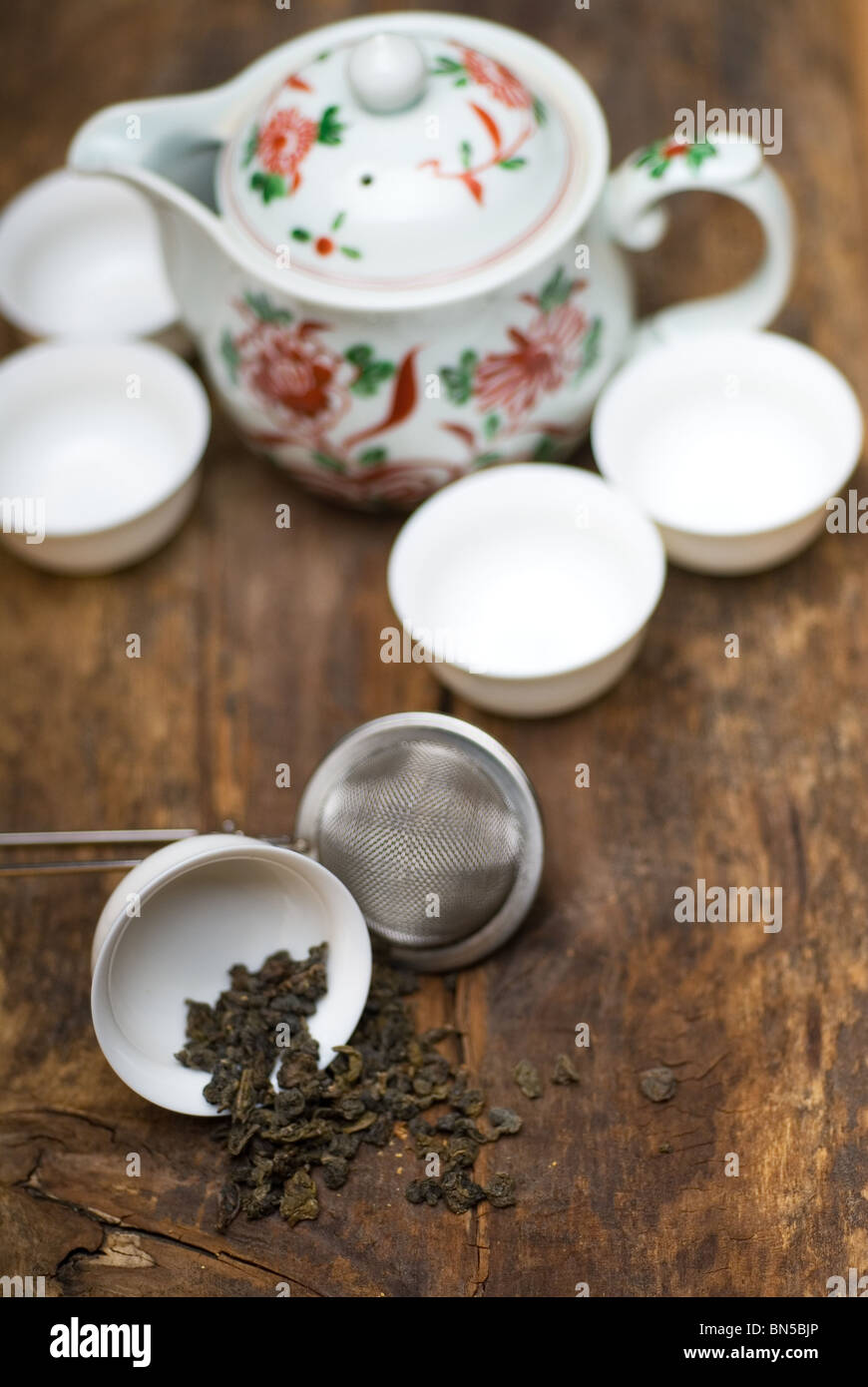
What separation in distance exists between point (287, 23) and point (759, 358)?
0.94 metres

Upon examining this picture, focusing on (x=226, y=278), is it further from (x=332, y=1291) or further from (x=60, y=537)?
(x=332, y=1291)

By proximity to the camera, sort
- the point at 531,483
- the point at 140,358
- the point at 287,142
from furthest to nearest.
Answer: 1. the point at 140,358
2. the point at 531,483
3. the point at 287,142

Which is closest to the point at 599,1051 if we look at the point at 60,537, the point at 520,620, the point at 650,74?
the point at 520,620

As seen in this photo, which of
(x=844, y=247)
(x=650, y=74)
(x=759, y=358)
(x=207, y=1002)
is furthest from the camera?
(x=650, y=74)

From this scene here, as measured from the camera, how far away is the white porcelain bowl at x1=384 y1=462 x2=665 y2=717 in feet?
4.50

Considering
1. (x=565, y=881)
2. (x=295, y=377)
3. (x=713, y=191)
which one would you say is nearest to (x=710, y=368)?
(x=713, y=191)

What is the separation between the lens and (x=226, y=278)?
4.54 ft

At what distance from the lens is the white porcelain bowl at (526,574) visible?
4.50 ft

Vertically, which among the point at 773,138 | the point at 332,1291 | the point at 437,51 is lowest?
the point at 332,1291

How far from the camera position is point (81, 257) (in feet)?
5.77

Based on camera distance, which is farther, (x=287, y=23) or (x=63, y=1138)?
(x=287, y=23)

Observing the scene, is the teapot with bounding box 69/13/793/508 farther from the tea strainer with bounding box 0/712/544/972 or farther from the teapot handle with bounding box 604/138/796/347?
the tea strainer with bounding box 0/712/544/972

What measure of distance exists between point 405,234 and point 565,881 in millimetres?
620

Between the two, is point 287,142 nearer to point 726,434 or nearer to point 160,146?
point 160,146
